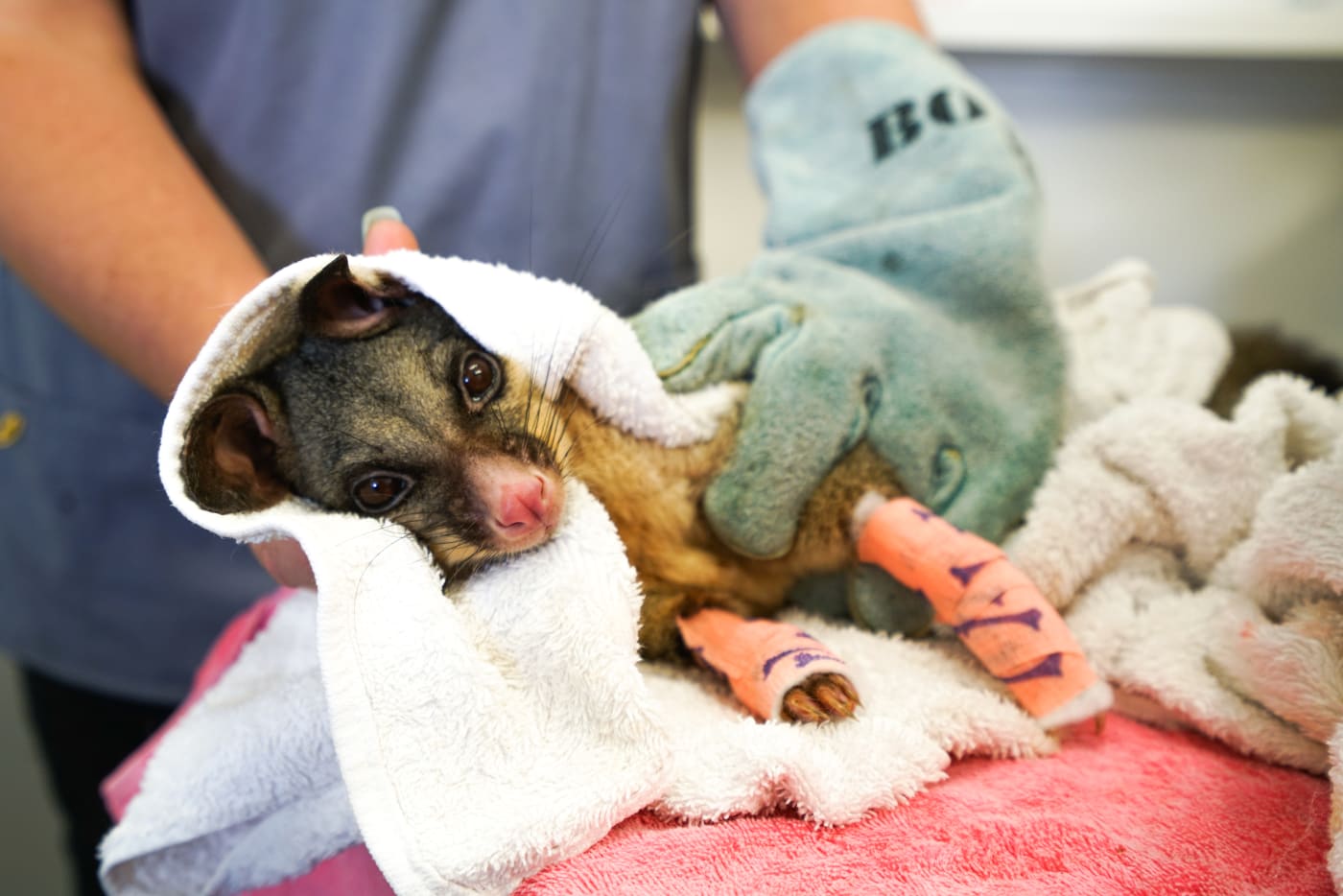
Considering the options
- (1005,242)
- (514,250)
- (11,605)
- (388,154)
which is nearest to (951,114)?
(1005,242)

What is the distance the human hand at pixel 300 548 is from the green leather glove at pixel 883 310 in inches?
13.9

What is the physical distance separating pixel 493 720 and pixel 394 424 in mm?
433

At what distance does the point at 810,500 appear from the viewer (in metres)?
1.21

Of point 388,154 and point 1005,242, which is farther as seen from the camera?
point 388,154

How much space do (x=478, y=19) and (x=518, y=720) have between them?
4.64 feet

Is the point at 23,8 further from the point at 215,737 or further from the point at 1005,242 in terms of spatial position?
the point at 1005,242

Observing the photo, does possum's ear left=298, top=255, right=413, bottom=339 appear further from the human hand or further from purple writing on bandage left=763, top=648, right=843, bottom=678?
purple writing on bandage left=763, top=648, right=843, bottom=678

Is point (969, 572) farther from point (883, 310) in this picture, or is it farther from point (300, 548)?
point (300, 548)

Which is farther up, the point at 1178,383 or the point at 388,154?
the point at 388,154

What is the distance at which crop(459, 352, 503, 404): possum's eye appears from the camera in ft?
3.75

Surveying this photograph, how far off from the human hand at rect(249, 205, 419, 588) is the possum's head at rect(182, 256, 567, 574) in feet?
0.18

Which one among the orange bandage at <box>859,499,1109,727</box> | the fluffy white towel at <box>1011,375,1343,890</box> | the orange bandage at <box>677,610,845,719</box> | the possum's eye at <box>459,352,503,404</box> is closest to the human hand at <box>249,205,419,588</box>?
the possum's eye at <box>459,352,503,404</box>

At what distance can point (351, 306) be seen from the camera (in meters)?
1.17

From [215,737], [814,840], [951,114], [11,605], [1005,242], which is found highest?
[951,114]
